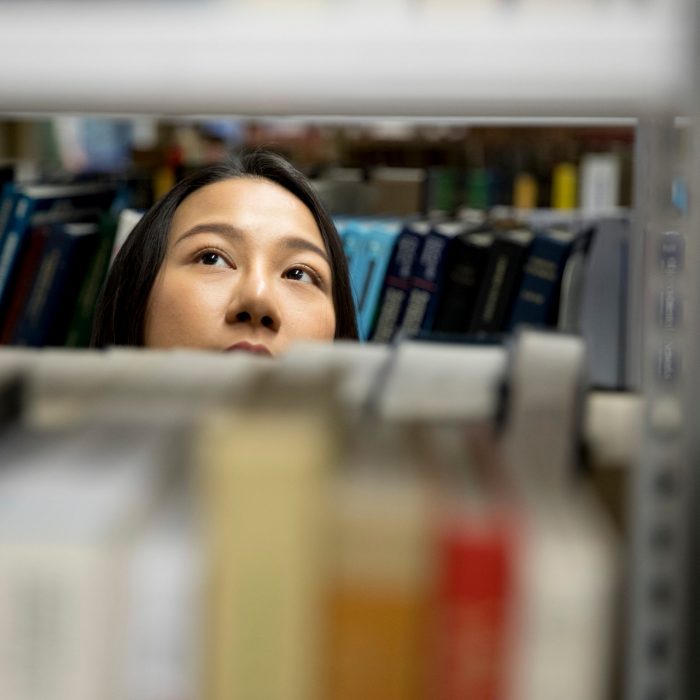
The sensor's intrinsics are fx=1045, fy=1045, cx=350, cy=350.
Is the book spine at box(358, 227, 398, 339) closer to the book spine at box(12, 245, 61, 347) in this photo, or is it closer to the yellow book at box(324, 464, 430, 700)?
the book spine at box(12, 245, 61, 347)

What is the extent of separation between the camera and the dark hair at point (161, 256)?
4.79 ft

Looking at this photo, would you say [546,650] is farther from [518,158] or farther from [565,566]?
[518,158]

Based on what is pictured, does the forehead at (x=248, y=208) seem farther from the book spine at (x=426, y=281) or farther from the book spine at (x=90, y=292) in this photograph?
the book spine at (x=90, y=292)

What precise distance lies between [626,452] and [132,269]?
3.60 ft

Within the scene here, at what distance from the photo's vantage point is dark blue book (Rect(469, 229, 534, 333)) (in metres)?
2.05

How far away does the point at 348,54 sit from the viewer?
465 mm

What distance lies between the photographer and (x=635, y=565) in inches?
19.2

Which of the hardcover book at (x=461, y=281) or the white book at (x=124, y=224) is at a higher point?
the white book at (x=124, y=224)

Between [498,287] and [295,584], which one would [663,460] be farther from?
[498,287]

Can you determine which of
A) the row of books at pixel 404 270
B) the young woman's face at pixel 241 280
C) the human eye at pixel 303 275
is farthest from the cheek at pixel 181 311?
the row of books at pixel 404 270

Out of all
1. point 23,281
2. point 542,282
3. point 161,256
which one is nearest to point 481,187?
point 542,282

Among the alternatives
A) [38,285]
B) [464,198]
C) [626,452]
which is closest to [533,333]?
[626,452]

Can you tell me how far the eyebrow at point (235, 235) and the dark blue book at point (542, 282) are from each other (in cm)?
72

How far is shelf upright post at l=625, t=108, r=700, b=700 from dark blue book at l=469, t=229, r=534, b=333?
1537mm
